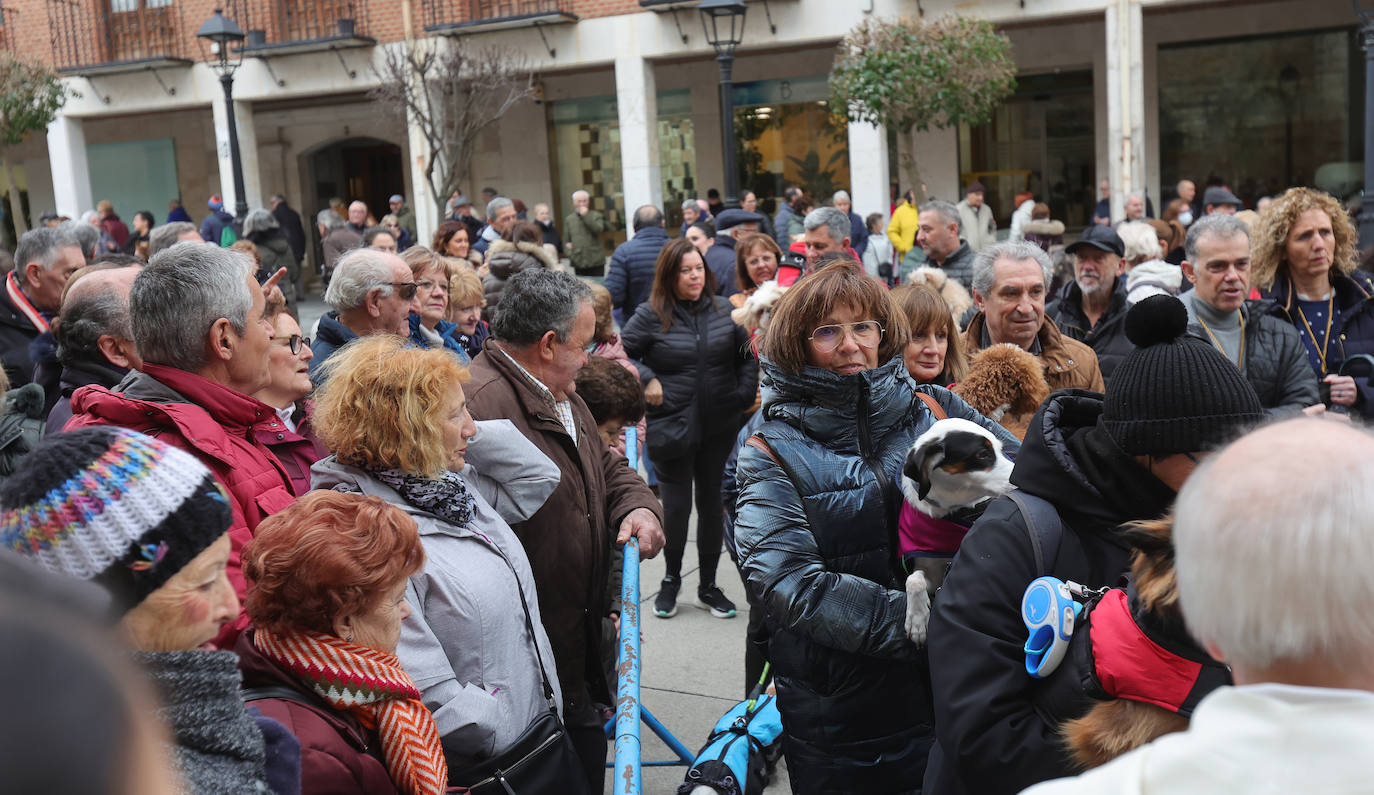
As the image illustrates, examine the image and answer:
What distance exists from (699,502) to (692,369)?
743 millimetres

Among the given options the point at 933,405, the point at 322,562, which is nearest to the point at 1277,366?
the point at 933,405

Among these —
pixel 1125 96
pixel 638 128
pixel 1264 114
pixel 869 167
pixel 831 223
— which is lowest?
pixel 831 223

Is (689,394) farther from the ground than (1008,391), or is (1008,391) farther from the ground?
(1008,391)

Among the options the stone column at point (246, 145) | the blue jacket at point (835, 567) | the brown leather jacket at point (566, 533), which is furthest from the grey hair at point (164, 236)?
the stone column at point (246, 145)

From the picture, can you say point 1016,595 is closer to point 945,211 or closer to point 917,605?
point 917,605

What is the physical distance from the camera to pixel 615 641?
12.6ft

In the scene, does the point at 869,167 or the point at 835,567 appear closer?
the point at 835,567

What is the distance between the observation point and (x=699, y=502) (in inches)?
244

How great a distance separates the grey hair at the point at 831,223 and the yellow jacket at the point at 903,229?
5703 mm

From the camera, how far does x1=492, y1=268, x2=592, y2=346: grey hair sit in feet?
12.2

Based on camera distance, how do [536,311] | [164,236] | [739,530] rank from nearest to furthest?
[739,530] → [536,311] → [164,236]

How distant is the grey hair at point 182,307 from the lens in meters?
2.80

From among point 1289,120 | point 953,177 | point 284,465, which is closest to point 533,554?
point 284,465

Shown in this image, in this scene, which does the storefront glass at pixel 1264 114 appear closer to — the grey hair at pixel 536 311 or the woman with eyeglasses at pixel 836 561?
the grey hair at pixel 536 311
